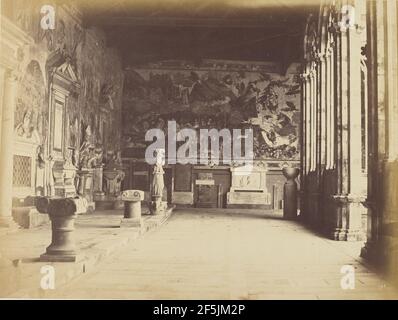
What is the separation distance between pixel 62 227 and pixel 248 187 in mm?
14476

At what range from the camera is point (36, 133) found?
10.1 meters

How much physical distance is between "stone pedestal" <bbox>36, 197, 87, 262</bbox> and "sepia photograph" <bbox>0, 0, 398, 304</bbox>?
0.02 meters

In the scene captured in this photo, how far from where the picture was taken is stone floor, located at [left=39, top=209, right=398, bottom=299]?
4.09 meters

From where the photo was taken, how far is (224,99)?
1994 cm

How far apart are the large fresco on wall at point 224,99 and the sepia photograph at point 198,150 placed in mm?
48

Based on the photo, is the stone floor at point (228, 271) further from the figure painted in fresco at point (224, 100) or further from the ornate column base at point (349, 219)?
the figure painted in fresco at point (224, 100)

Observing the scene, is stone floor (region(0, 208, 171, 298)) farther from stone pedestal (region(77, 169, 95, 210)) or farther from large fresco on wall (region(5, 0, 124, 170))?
stone pedestal (region(77, 169, 95, 210))

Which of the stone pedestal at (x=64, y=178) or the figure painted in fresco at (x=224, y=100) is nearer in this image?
the stone pedestal at (x=64, y=178)

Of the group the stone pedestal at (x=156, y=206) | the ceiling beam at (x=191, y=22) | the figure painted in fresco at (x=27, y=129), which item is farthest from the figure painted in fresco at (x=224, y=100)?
the figure painted in fresco at (x=27, y=129)

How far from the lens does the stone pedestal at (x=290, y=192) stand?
39.2 feet

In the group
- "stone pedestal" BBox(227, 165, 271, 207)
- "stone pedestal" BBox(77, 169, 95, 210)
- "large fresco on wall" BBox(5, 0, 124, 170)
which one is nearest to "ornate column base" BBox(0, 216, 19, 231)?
"large fresco on wall" BBox(5, 0, 124, 170)

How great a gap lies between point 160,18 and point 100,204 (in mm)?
6376

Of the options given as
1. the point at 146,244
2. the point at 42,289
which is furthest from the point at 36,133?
the point at 42,289

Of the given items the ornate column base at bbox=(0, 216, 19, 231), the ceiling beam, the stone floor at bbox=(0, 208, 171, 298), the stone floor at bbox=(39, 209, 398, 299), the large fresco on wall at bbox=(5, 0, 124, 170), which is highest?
the ceiling beam
